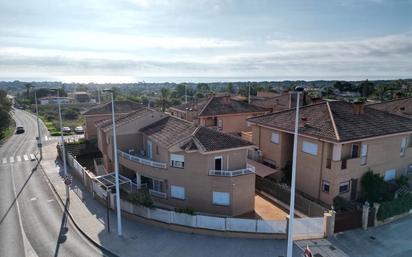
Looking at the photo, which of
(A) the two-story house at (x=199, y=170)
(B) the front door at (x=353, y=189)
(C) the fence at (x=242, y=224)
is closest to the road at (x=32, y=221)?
(C) the fence at (x=242, y=224)

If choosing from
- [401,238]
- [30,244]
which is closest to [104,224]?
[30,244]

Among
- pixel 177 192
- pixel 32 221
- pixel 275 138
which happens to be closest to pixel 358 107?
pixel 275 138

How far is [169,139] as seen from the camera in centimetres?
2738

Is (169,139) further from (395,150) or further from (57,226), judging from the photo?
(395,150)

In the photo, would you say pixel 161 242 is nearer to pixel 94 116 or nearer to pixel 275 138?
pixel 275 138

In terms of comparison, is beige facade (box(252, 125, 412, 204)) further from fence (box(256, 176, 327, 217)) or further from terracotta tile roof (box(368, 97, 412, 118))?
terracotta tile roof (box(368, 97, 412, 118))

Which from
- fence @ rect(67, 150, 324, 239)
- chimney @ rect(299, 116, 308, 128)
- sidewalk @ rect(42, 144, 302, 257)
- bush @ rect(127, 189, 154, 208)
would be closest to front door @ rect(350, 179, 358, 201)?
chimney @ rect(299, 116, 308, 128)

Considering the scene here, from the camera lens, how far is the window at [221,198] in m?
24.9

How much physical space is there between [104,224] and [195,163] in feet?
28.9

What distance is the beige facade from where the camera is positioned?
86.6ft

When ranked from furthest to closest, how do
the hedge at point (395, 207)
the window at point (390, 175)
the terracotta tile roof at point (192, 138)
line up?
the window at point (390, 175), the terracotta tile roof at point (192, 138), the hedge at point (395, 207)

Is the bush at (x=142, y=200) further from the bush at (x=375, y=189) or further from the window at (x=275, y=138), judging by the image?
the bush at (x=375, y=189)

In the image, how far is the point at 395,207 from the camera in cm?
2414

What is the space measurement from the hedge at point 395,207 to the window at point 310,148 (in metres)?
6.81
